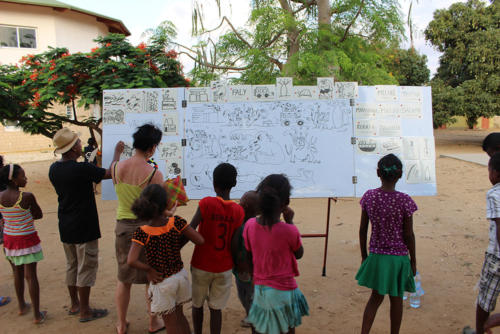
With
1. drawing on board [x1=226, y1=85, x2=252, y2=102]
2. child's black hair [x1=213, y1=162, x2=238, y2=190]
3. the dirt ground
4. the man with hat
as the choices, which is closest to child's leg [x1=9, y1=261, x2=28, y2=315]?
the dirt ground

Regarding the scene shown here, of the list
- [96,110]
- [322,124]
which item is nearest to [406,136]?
[322,124]

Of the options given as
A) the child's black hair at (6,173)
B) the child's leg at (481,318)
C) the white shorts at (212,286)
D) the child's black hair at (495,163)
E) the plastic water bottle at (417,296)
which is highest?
the child's black hair at (495,163)

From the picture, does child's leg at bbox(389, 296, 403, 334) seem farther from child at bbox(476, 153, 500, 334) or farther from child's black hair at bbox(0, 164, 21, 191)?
child's black hair at bbox(0, 164, 21, 191)

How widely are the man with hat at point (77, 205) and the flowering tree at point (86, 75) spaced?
536 cm

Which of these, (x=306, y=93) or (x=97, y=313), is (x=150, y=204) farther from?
(x=306, y=93)

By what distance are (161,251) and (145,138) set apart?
1.04 meters

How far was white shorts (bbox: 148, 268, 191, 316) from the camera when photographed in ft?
8.96

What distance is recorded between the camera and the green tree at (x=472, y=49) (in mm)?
17641

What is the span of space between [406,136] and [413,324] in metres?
2.25

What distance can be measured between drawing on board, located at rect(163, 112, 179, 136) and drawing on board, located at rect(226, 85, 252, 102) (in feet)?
Answer: 2.35

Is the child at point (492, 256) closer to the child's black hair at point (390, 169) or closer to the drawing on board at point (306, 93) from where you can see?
the child's black hair at point (390, 169)

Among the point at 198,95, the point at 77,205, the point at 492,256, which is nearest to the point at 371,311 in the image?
the point at 492,256

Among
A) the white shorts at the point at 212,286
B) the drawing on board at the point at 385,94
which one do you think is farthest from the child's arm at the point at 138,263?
the drawing on board at the point at 385,94

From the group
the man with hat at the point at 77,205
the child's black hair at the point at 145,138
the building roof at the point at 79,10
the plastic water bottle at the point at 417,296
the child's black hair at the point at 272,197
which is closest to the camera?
the child's black hair at the point at 272,197
